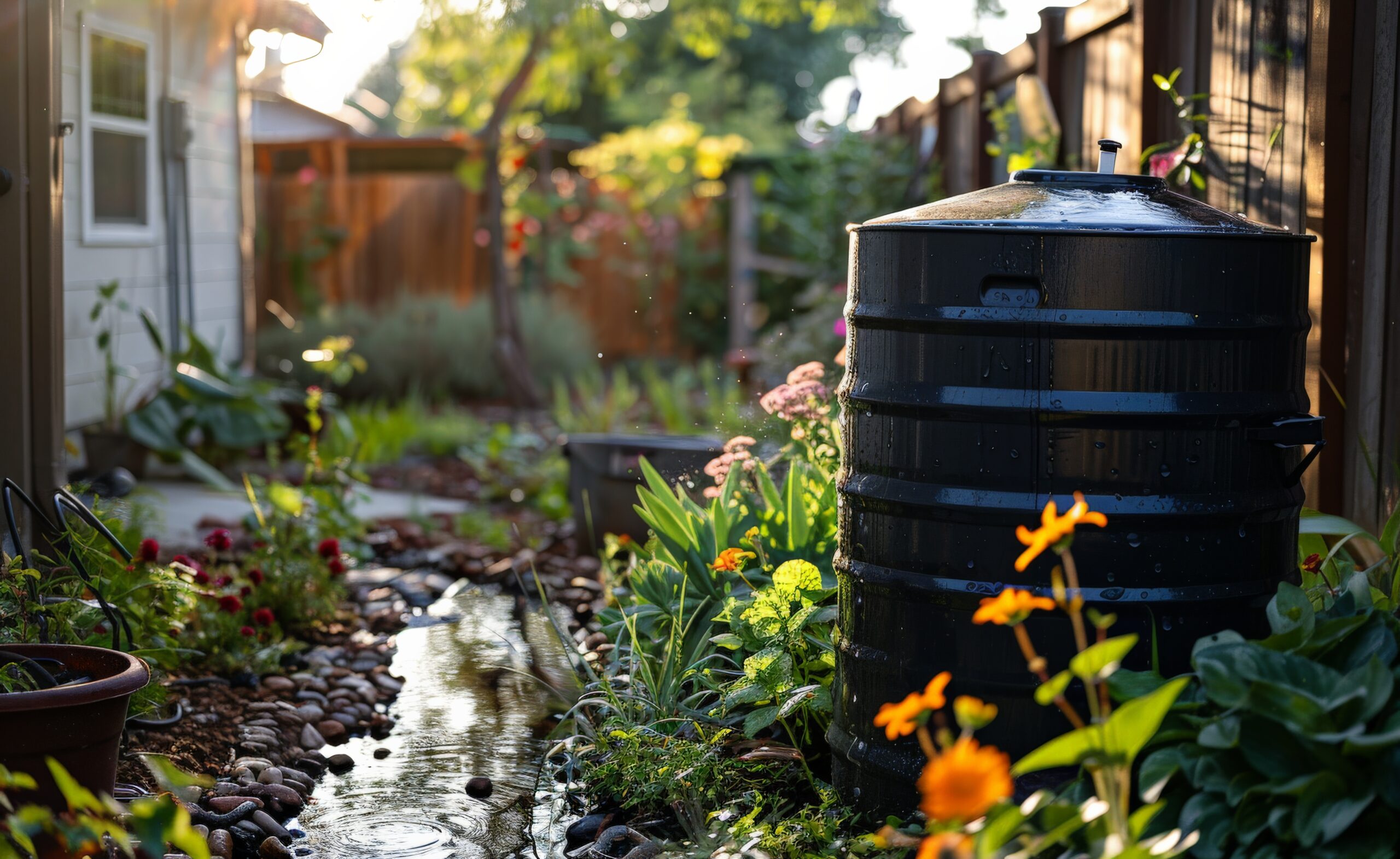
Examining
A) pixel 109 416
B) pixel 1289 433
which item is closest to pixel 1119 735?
pixel 1289 433

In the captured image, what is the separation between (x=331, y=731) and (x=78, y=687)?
1097mm

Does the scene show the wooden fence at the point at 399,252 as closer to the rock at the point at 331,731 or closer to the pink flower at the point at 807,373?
the pink flower at the point at 807,373

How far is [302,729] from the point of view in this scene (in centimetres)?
307

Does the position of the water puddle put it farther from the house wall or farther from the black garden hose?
the house wall

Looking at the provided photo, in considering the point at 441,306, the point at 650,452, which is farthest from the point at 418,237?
the point at 650,452

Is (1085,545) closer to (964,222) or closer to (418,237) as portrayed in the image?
(964,222)

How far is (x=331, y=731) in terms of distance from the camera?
3.09m

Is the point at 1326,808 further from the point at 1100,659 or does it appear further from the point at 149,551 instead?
the point at 149,551

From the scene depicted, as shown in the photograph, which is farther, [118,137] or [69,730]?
[118,137]

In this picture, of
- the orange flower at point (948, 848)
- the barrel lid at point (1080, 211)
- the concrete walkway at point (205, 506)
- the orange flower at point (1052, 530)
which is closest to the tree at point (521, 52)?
the concrete walkway at point (205, 506)

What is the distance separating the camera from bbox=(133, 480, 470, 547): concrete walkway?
17.4 ft

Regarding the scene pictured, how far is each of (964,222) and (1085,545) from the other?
544 mm

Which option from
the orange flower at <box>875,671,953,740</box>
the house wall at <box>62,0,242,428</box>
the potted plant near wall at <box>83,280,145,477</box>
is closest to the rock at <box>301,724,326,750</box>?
the orange flower at <box>875,671,953,740</box>

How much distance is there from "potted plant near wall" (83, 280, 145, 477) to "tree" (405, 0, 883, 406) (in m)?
3.80
